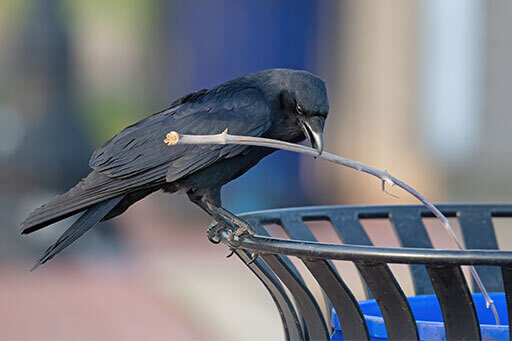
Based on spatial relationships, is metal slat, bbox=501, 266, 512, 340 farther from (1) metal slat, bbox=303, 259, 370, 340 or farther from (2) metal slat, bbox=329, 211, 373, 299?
(2) metal slat, bbox=329, 211, 373, 299

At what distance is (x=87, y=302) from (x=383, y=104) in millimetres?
4781

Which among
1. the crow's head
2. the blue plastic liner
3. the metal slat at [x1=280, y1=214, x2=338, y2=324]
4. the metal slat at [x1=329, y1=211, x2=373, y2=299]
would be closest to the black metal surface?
the blue plastic liner

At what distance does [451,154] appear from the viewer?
34.7 ft

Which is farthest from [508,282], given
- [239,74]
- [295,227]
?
[239,74]

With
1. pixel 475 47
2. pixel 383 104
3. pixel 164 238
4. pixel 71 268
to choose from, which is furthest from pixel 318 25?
pixel 71 268

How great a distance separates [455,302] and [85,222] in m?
1.41

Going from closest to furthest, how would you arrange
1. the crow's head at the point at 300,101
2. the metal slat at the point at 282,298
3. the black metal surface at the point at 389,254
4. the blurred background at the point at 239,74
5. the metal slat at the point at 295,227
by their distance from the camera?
the black metal surface at the point at 389,254 → the metal slat at the point at 282,298 → the metal slat at the point at 295,227 → the crow's head at the point at 300,101 → the blurred background at the point at 239,74

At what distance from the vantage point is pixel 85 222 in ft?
9.15

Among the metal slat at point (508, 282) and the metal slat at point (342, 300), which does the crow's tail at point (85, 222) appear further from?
the metal slat at point (508, 282)

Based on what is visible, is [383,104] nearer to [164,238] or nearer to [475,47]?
[475,47]

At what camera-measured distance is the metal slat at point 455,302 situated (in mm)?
1766

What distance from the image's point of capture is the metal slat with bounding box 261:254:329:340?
2.09 m

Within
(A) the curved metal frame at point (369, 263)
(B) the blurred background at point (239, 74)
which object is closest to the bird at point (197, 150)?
(A) the curved metal frame at point (369, 263)

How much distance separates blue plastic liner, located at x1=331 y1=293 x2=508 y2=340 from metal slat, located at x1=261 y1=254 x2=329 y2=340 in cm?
8
